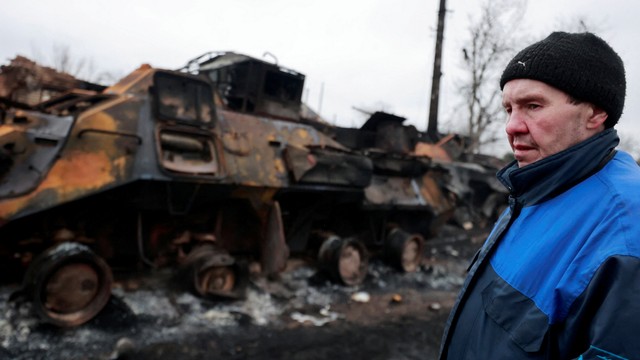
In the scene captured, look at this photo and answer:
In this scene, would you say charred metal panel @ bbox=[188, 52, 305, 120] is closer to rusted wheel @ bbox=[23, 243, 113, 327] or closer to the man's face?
rusted wheel @ bbox=[23, 243, 113, 327]

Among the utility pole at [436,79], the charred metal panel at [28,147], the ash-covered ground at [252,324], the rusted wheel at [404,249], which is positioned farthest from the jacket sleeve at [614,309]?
the utility pole at [436,79]

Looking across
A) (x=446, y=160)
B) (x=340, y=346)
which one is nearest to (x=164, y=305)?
(x=340, y=346)

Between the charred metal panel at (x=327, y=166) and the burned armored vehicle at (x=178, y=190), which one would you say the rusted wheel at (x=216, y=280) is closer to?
the burned armored vehicle at (x=178, y=190)

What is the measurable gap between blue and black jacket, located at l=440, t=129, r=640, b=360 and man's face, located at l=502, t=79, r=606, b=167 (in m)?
0.05

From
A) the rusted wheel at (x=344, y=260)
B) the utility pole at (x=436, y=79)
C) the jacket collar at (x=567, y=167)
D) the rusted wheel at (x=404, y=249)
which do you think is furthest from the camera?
the utility pole at (x=436, y=79)

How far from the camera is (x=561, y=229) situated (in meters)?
1.19

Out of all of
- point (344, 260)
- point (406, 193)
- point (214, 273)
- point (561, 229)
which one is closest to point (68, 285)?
point (214, 273)

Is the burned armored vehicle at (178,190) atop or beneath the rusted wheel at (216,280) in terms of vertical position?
atop

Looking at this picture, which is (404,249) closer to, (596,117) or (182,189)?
(182,189)

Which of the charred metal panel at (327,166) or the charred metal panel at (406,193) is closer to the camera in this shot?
the charred metal panel at (327,166)

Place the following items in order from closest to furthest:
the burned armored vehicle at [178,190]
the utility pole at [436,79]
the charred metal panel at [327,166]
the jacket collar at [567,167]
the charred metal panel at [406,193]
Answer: the jacket collar at [567,167] → the burned armored vehicle at [178,190] → the charred metal panel at [327,166] → the charred metal panel at [406,193] → the utility pole at [436,79]

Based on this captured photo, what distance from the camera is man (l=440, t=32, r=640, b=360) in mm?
1000

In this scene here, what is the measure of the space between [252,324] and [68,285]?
76.2 inches

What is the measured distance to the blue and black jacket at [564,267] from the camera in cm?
97
